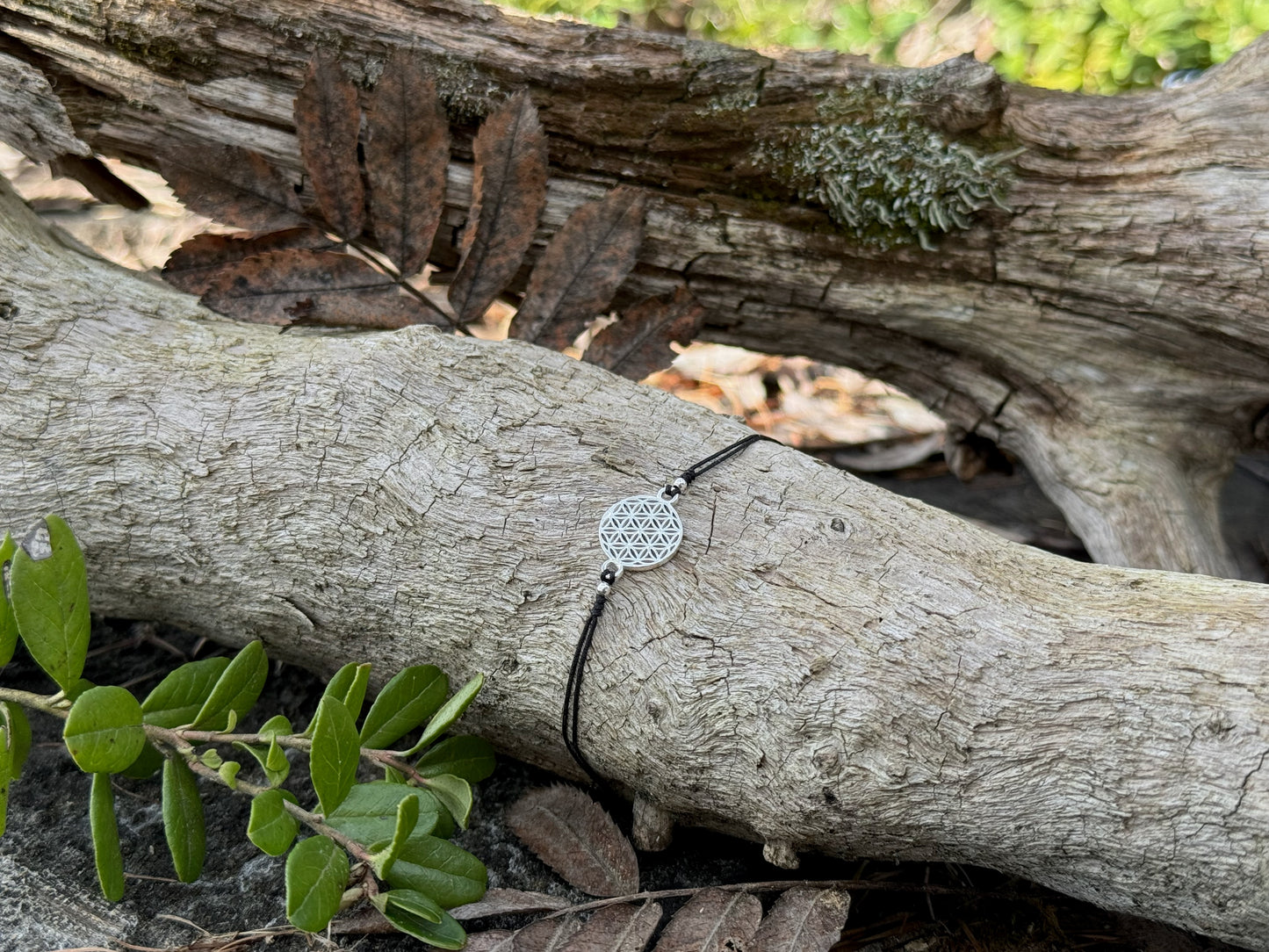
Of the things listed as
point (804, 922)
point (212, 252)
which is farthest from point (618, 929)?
point (212, 252)

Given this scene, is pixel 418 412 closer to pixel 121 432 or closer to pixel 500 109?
pixel 121 432

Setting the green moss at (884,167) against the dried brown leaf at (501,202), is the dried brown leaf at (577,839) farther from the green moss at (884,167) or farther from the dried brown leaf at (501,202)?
the green moss at (884,167)

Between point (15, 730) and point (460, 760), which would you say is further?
point (460, 760)

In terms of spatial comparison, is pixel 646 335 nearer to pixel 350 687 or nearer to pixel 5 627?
pixel 350 687

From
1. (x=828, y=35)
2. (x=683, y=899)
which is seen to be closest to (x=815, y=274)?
(x=683, y=899)

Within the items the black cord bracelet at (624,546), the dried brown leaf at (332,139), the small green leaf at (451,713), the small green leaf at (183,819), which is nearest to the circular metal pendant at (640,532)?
the black cord bracelet at (624,546)

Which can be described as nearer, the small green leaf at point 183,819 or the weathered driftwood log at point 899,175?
the small green leaf at point 183,819
